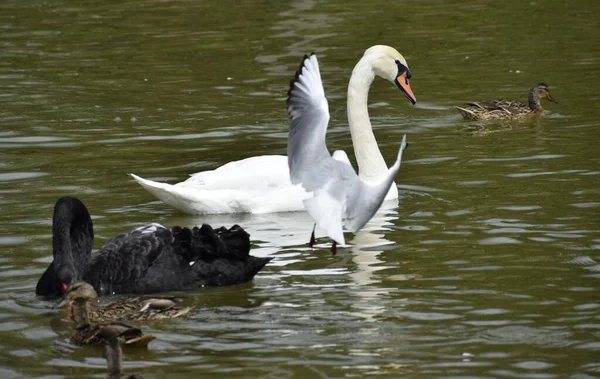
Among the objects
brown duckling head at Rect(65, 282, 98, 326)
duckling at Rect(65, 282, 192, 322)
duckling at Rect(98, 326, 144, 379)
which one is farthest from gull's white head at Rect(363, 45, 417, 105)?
duckling at Rect(98, 326, 144, 379)

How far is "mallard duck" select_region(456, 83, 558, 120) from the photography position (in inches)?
602

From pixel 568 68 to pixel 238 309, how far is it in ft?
34.0

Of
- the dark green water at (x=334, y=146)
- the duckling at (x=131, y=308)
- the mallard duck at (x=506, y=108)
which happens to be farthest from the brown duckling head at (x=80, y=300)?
the mallard duck at (x=506, y=108)

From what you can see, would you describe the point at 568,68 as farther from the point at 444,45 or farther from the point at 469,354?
the point at 469,354

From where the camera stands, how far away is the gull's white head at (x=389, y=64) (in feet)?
39.8

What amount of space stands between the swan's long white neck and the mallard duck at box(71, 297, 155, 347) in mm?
4283

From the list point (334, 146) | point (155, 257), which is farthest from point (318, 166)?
point (334, 146)

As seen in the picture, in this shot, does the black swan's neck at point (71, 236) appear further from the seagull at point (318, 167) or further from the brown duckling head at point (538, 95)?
the brown duckling head at point (538, 95)

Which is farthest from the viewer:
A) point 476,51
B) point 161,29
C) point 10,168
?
point 161,29

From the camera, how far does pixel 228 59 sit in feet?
65.8

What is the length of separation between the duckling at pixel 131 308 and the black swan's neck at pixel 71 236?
0.52 m

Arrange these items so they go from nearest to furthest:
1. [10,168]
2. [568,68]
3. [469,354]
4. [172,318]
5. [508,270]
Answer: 1. [469,354]
2. [172,318]
3. [508,270]
4. [10,168]
5. [568,68]

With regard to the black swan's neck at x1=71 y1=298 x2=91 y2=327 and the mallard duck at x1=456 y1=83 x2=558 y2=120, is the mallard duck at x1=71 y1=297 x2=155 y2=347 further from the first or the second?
the mallard duck at x1=456 y1=83 x2=558 y2=120

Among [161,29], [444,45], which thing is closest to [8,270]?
[444,45]
